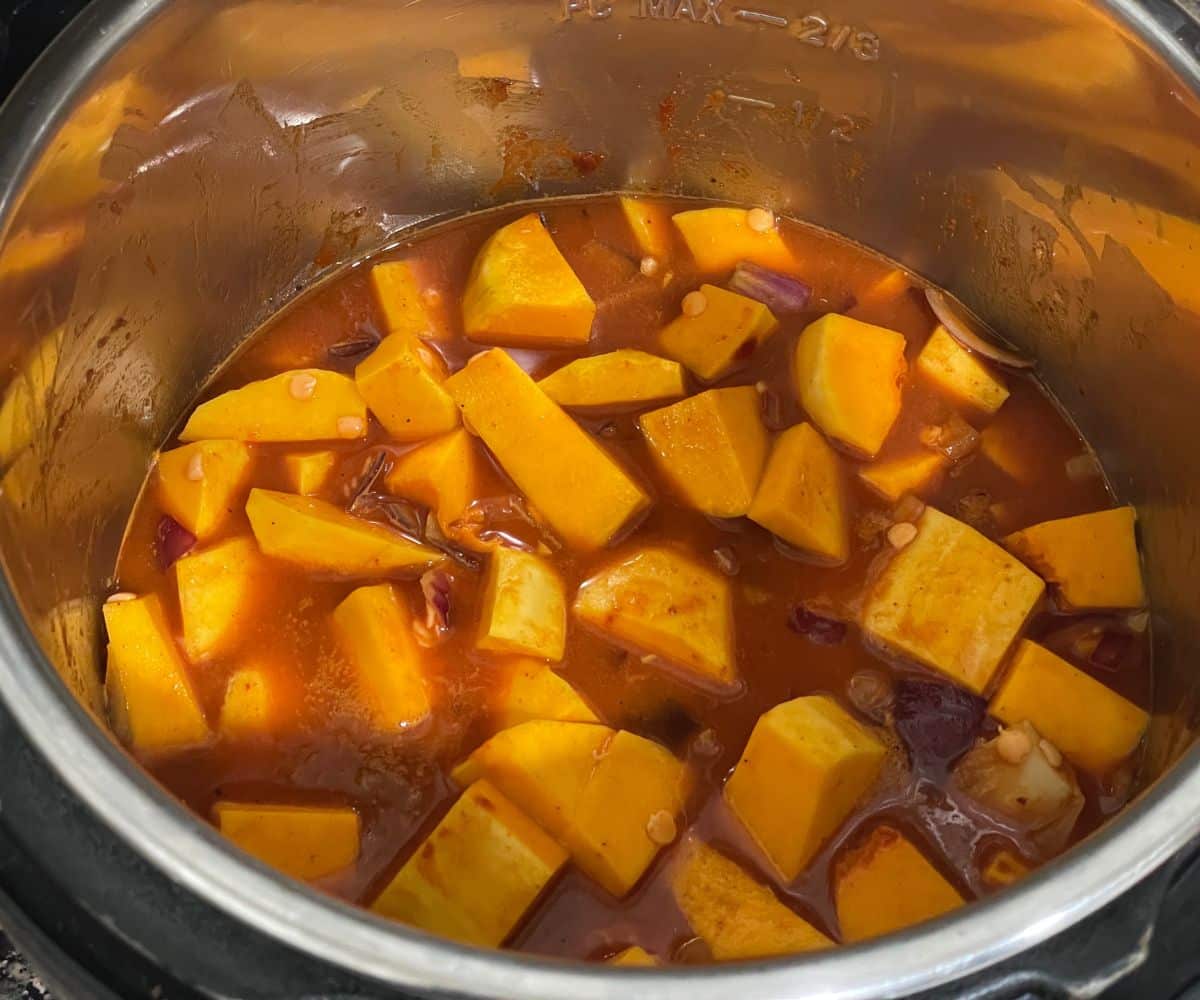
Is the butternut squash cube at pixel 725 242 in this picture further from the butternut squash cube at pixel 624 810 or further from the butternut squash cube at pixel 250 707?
the butternut squash cube at pixel 250 707

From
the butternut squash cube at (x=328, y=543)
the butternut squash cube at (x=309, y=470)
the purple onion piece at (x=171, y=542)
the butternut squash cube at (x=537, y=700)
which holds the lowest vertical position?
the butternut squash cube at (x=537, y=700)

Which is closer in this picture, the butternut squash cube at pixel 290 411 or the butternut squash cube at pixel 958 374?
the butternut squash cube at pixel 290 411

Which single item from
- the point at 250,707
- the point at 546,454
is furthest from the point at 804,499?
the point at 250,707

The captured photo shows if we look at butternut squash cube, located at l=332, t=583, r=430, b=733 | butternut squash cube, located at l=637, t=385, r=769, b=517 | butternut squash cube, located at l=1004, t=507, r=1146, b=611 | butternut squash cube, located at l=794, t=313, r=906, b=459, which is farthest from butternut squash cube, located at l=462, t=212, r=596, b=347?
butternut squash cube, located at l=1004, t=507, r=1146, b=611

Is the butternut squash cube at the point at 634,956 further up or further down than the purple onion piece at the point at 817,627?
further down

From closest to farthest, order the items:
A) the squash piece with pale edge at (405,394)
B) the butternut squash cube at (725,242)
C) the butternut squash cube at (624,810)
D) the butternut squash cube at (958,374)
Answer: the butternut squash cube at (624,810) < the squash piece with pale edge at (405,394) < the butternut squash cube at (958,374) < the butternut squash cube at (725,242)

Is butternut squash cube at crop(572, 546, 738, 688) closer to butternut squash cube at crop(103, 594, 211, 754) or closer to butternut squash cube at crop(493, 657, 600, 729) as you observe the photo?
butternut squash cube at crop(493, 657, 600, 729)

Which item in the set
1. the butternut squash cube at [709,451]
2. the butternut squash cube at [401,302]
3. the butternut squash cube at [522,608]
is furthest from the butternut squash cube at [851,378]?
the butternut squash cube at [401,302]
